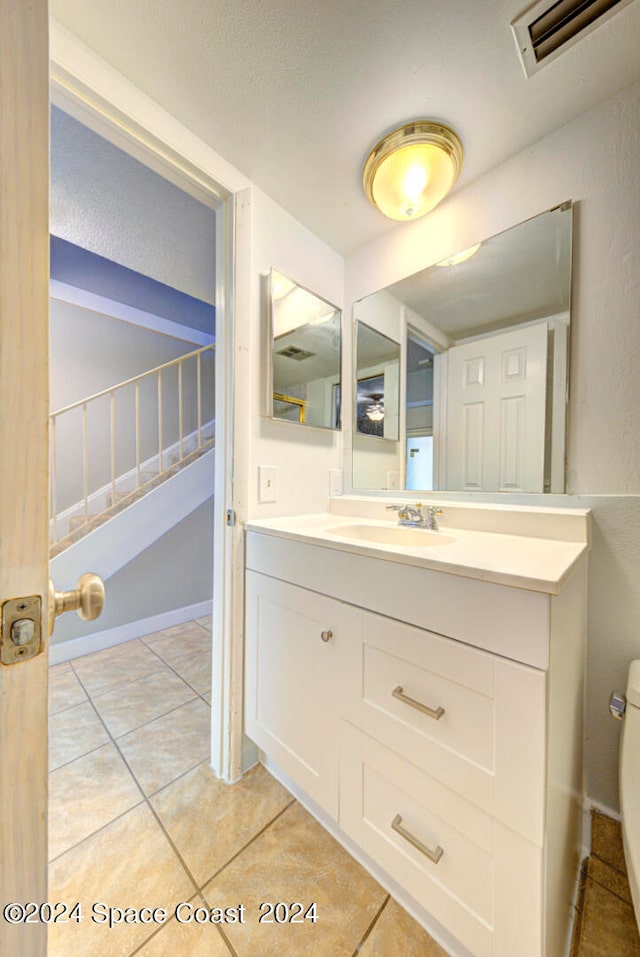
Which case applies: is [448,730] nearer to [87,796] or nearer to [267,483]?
[267,483]

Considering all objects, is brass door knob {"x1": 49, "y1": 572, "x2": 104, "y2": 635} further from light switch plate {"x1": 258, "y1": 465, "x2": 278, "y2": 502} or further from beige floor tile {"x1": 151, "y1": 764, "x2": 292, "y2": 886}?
beige floor tile {"x1": 151, "y1": 764, "x2": 292, "y2": 886}

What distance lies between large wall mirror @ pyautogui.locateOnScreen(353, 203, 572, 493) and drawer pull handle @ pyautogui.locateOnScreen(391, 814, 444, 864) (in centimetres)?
95

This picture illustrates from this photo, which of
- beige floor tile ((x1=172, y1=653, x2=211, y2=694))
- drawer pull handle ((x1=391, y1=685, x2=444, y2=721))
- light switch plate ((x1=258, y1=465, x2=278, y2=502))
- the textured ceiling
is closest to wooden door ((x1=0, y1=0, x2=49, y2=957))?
drawer pull handle ((x1=391, y1=685, x2=444, y2=721))

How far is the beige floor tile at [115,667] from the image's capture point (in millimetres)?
1779

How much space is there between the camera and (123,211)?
1.47 m

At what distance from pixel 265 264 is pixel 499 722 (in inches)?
59.9

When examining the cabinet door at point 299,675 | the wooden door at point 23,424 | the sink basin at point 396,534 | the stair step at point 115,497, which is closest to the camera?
the wooden door at point 23,424

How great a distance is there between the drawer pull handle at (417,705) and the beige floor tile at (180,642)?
5.43 ft

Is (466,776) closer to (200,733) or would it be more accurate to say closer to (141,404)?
(200,733)

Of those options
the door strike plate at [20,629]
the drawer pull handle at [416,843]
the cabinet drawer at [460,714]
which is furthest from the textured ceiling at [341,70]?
the drawer pull handle at [416,843]

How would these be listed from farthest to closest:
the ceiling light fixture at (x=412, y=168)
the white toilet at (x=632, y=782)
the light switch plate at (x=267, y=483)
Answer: the light switch plate at (x=267, y=483) → the ceiling light fixture at (x=412, y=168) → the white toilet at (x=632, y=782)

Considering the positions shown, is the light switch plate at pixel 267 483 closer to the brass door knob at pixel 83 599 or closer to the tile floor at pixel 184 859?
the brass door knob at pixel 83 599

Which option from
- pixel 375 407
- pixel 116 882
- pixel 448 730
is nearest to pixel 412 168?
pixel 375 407

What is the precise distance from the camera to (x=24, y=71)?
331 millimetres
